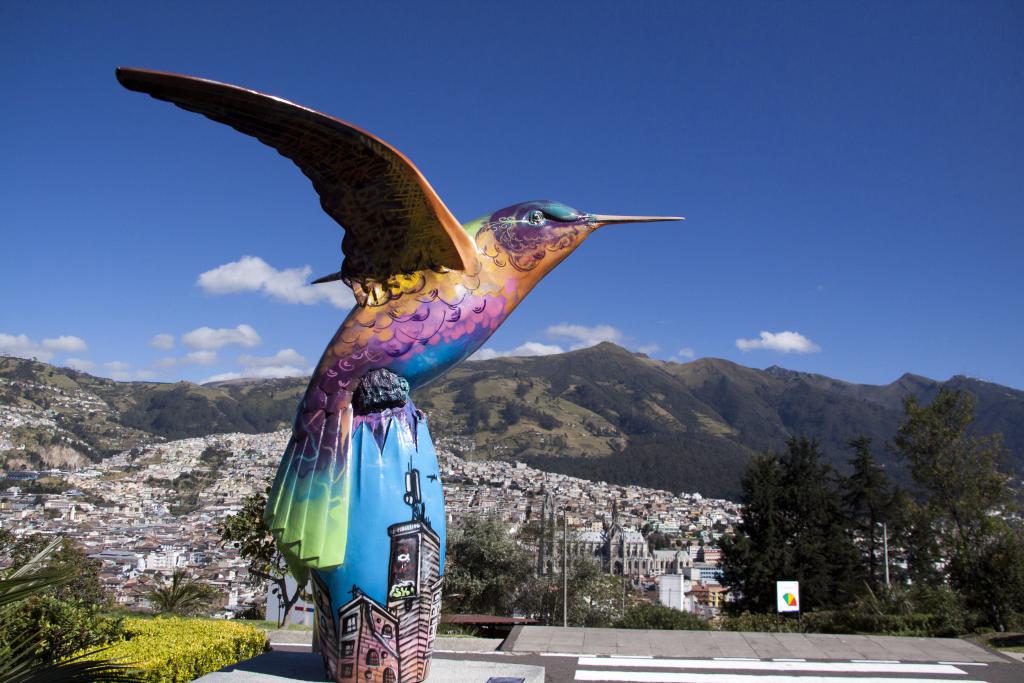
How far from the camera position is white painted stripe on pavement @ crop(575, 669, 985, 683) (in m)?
9.76

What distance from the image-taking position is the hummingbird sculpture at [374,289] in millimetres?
6246

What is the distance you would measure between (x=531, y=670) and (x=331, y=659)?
2.23 m

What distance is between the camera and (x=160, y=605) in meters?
19.4

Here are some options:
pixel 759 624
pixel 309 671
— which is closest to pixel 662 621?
pixel 759 624

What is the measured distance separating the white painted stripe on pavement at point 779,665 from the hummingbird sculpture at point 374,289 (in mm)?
6231

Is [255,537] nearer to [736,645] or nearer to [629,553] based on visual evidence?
[736,645]

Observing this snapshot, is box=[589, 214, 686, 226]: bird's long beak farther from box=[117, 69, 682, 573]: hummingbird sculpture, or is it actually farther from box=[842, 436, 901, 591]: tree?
box=[842, 436, 901, 591]: tree

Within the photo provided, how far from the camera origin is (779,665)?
432 inches

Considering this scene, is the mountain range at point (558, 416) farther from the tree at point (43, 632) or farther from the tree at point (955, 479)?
the tree at point (43, 632)

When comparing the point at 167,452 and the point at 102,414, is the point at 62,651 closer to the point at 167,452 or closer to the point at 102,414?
the point at 167,452

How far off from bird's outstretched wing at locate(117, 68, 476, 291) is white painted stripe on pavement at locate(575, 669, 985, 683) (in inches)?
249

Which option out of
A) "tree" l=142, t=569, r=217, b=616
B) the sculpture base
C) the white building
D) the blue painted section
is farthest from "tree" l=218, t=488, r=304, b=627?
the white building

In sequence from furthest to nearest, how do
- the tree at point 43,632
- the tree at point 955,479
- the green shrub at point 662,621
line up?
the tree at point 955,479, the green shrub at point 662,621, the tree at point 43,632

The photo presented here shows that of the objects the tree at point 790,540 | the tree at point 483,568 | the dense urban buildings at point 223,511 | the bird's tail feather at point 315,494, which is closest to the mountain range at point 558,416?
the dense urban buildings at point 223,511
